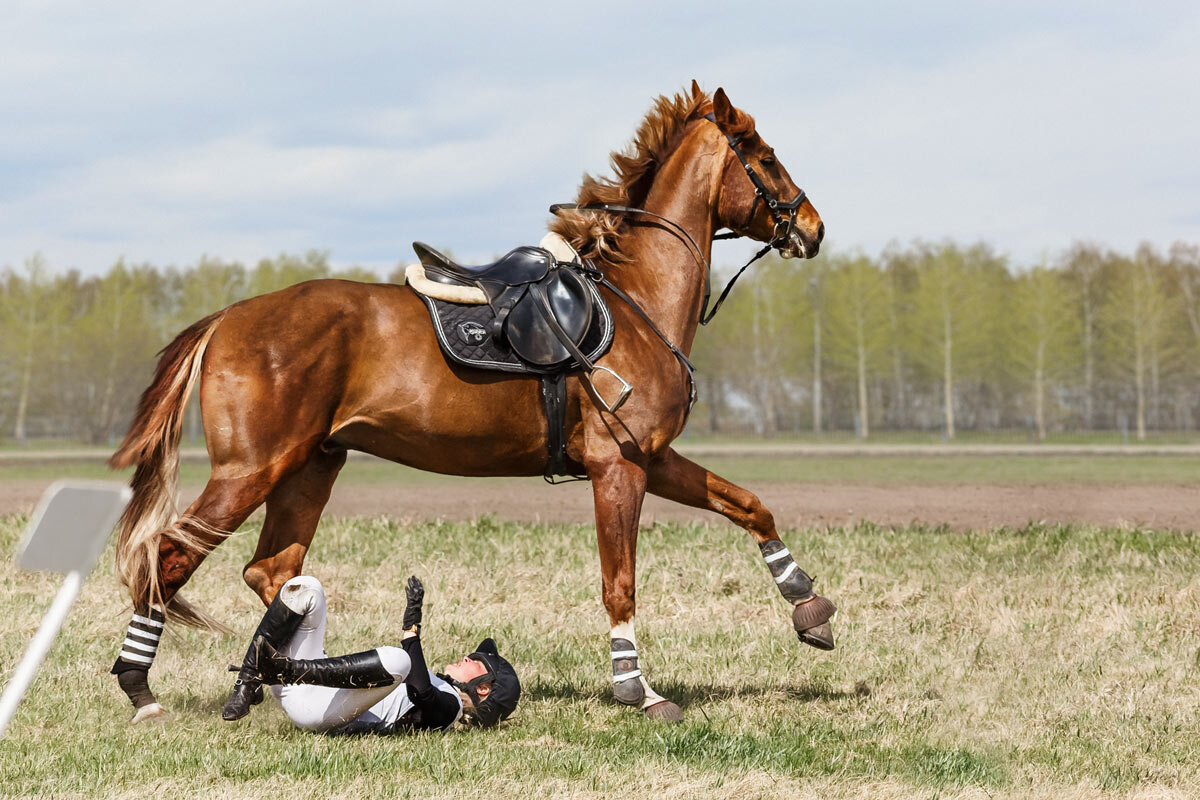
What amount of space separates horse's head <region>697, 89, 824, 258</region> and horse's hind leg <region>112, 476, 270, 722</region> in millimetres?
3011

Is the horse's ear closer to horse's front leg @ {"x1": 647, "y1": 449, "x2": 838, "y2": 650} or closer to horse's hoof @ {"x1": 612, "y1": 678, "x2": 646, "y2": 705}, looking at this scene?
horse's front leg @ {"x1": 647, "y1": 449, "x2": 838, "y2": 650}

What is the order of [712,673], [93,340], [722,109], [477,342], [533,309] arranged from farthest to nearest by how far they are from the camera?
[93,340] < [712,673] < [722,109] < [533,309] < [477,342]

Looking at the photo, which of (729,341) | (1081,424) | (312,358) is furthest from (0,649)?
(1081,424)

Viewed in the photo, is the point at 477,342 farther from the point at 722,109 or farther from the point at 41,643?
the point at 41,643

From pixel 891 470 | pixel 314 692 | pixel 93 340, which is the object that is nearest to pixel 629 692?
pixel 314 692

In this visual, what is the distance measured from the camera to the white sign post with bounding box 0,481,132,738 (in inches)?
124

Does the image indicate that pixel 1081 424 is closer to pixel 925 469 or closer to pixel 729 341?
pixel 729 341

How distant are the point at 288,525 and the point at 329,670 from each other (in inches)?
43.1

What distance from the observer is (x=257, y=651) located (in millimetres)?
5371

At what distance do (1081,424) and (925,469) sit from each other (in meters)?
38.4

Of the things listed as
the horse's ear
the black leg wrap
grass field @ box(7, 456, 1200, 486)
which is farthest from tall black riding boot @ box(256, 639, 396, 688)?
grass field @ box(7, 456, 1200, 486)

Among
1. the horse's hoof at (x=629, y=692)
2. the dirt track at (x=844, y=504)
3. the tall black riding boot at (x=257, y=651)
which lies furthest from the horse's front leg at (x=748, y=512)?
the dirt track at (x=844, y=504)

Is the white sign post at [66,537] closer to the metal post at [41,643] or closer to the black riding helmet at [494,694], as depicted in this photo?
the metal post at [41,643]

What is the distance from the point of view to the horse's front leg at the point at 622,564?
5.91m
